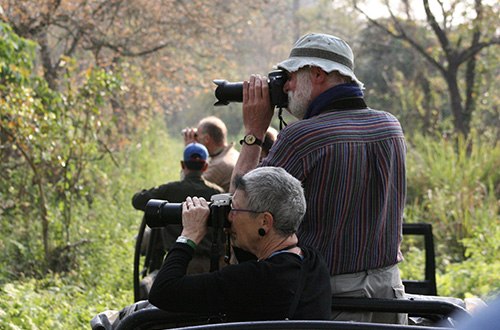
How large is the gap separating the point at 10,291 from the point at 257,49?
36015mm

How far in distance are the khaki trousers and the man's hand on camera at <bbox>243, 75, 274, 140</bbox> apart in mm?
727

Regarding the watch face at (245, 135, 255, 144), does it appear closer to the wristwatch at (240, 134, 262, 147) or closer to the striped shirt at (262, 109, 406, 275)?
the wristwatch at (240, 134, 262, 147)

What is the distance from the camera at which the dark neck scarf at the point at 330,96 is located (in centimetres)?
246

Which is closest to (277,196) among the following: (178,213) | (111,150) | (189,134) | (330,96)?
(178,213)

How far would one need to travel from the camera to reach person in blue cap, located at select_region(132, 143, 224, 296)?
13.6 feet

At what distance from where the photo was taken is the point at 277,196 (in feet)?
7.15

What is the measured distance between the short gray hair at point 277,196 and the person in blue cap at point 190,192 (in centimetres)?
193

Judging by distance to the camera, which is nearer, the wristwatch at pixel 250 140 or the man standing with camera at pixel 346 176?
the man standing with camera at pixel 346 176

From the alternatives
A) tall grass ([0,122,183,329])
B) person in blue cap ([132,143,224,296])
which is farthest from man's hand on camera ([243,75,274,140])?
tall grass ([0,122,183,329])

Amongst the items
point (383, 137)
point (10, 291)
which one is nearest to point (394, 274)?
point (383, 137)

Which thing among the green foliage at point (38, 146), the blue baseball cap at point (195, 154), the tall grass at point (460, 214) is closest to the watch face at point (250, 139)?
the blue baseball cap at point (195, 154)

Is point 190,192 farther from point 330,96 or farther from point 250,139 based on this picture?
point 330,96

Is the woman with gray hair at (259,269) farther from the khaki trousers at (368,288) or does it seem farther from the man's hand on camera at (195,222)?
the khaki trousers at (368,288)

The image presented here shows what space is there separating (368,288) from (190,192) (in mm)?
2002
